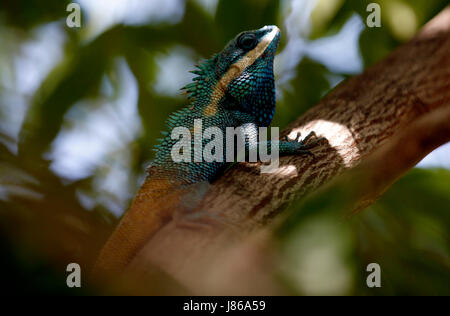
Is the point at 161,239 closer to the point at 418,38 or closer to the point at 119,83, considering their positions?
the point at 119,83

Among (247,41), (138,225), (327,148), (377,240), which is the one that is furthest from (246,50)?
(377,240)

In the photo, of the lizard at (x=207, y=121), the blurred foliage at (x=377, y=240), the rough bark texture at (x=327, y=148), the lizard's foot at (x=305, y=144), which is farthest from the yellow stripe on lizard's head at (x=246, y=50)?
the blurred foliage at (x=377, y=240)

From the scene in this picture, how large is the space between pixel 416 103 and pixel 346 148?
61 centimetres

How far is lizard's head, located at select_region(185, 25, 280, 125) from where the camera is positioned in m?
3.06

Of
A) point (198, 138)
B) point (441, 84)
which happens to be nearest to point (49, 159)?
point (198, 138)

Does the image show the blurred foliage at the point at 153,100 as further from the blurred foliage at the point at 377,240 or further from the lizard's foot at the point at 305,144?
the lizard's foot at the point at 305,144

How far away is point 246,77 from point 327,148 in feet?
3.46

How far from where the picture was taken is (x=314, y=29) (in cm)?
341

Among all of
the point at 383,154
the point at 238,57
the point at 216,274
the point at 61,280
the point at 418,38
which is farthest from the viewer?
the point at 238,57

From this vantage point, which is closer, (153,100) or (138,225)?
(138,225)

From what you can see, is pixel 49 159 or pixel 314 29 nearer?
pixel 49 159

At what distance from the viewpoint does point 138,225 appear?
2.44 meters

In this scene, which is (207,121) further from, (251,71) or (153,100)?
(153,100)

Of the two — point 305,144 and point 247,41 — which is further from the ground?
point 247,41
